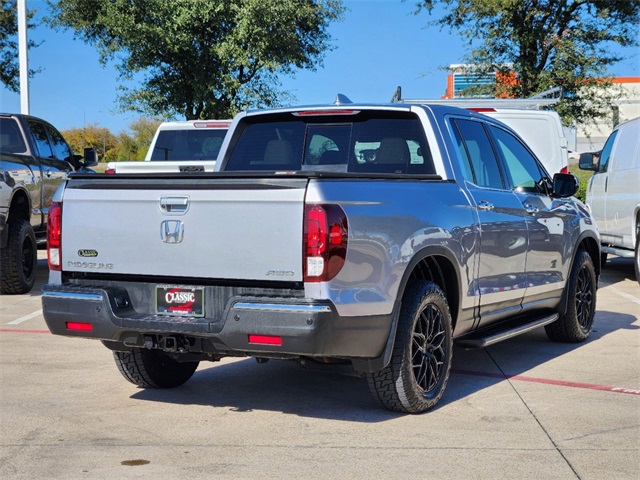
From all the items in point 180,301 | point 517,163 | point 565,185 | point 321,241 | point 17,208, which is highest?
point 517,163

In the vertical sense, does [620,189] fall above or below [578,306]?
above

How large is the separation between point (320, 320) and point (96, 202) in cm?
160

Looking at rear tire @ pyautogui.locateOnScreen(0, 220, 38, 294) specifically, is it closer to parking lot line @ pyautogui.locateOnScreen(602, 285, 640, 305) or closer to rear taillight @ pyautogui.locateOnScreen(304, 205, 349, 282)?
rear taillight @ pyautogui.locateOnScreen(304, 205, 349, 282)

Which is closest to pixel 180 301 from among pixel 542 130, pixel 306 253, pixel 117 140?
pixel 306 253

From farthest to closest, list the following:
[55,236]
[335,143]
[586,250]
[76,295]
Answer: [586,250] → [335,143] → [55,236] → [76,295]

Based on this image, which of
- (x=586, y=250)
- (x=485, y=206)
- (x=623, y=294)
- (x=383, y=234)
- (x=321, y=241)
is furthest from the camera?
(x=623, y=294)

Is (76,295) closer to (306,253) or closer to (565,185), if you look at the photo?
(306,253)

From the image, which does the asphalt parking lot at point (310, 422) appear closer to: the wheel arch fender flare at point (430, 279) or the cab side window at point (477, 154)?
the wheel arch fender flare at point (430, 279)

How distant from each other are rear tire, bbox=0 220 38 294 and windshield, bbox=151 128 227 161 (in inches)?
134

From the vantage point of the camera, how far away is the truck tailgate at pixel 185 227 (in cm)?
516

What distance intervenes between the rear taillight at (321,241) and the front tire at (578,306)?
3948 mm

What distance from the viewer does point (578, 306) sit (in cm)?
873

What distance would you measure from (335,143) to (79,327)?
2314 mm

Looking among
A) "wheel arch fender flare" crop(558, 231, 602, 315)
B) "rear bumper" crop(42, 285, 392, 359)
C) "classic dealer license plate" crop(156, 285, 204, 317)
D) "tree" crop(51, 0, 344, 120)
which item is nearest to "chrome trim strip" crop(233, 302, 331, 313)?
"rear bumper" crop(42, 285, 392, 359)
